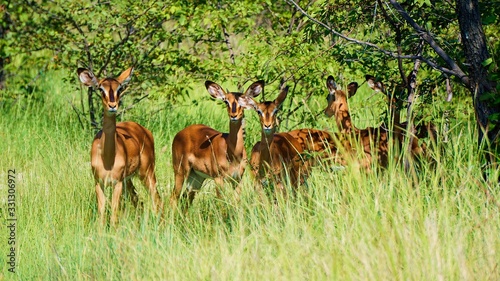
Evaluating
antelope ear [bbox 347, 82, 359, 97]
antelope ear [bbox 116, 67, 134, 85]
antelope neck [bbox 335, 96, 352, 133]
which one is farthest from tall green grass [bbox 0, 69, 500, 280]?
antelope ear [bbox 347, 82, 359, 97]

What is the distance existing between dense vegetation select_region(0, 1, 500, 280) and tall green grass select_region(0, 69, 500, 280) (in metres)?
0.02

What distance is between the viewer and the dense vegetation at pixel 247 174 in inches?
173

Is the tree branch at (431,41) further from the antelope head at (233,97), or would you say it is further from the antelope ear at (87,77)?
the antelope ear at (87,77)

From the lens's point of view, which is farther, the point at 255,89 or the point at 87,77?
the point at 255,89

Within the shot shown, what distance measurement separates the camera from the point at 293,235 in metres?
4.71

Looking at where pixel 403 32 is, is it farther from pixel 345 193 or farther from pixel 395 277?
pixel 395 277

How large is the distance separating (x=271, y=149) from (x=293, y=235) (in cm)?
276

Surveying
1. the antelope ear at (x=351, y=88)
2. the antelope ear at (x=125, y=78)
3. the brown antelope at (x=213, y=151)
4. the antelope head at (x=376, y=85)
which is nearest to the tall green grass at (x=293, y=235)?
the brown antelope at (x=213, y=151)

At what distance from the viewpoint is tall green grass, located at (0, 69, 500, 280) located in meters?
4.16

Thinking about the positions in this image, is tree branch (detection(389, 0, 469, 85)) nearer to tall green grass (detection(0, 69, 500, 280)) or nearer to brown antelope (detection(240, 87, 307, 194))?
tall green grass (detection(0, 69, 500, 280))

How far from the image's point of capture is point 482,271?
4098mm

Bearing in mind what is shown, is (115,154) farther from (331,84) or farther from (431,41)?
(431,41)

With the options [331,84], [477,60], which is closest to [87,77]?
[331,84]

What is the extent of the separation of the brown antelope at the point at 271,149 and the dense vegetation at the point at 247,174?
0.21 meters
